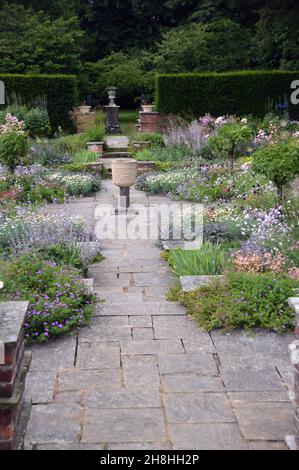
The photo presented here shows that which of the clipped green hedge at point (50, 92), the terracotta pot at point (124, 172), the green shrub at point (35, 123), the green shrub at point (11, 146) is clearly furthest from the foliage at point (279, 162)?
the clipped green hedge at point (50, 92)

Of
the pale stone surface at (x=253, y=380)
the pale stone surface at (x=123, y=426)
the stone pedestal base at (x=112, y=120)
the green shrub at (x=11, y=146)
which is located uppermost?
the green shrub at (x=11, y=146)

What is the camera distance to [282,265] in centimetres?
503

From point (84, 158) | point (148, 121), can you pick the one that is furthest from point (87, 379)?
point (148, 121)

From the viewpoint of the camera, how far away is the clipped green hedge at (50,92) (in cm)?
1458

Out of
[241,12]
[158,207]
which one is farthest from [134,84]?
[158,207]

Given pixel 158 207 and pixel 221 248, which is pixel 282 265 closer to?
pixel 221 248

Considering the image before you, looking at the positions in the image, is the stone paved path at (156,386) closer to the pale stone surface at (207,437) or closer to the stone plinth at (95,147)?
the pale stone surface at (207,437)

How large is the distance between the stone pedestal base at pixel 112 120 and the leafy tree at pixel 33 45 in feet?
7.25

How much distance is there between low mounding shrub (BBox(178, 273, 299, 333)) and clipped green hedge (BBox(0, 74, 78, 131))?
1099cm

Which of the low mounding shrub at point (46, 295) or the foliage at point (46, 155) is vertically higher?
the low mounding shrub at point (46, 295)

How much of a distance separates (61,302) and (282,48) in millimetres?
16669

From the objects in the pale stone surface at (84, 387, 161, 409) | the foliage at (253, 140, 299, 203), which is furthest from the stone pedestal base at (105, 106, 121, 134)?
the pale stone surface at (84, 387, 161, 409)

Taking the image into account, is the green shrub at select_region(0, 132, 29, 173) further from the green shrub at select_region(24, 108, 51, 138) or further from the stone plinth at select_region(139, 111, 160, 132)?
the stone plinth at select_region(139, 111, 160, 132)

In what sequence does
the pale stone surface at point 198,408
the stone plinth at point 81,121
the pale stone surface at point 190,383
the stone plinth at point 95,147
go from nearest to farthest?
the pale stone surface at point 198,408 → the pale stone surface at point 190,383 → the stone plinth at point 95,147 → the stone plinth at point 81,121
